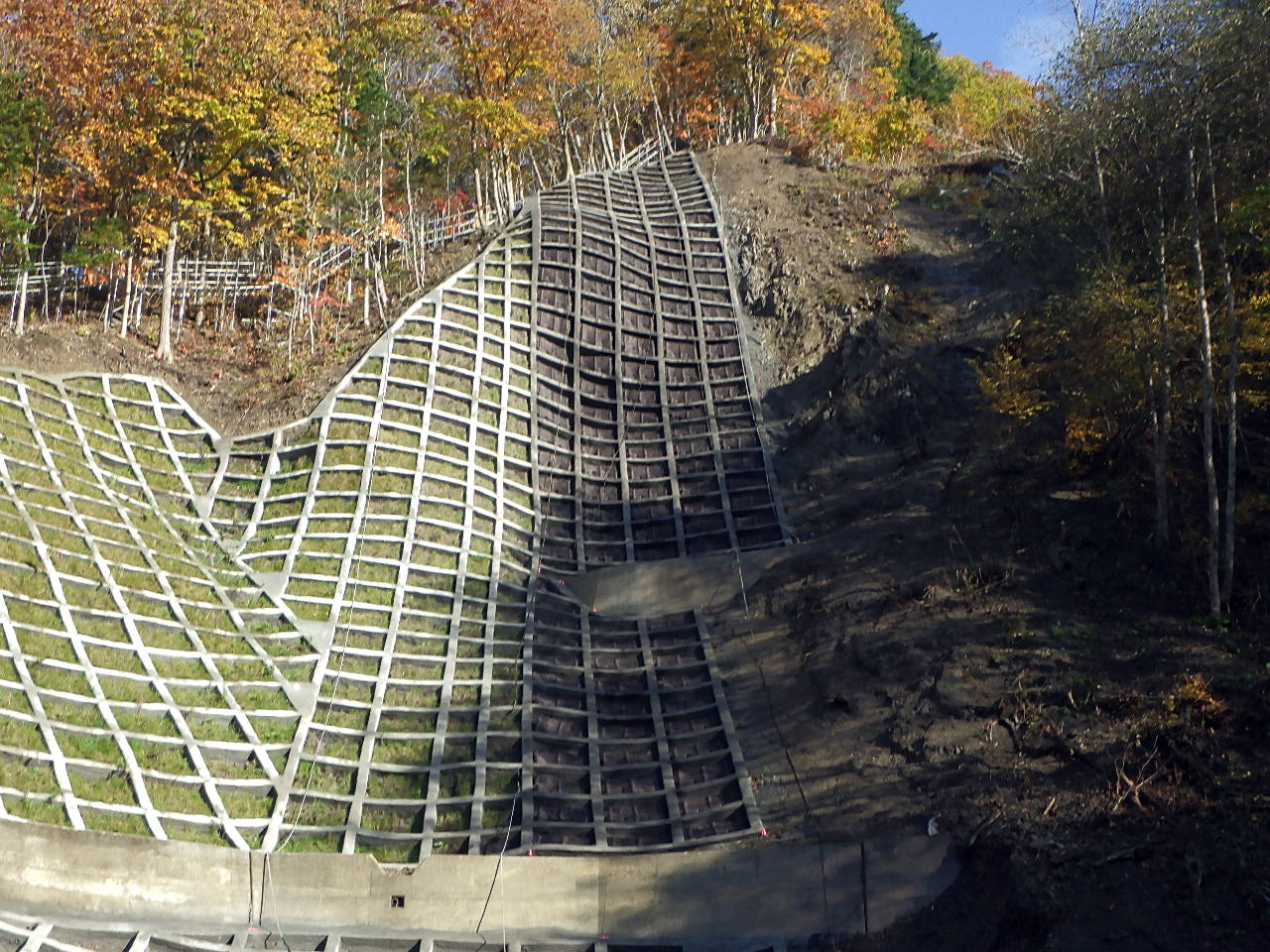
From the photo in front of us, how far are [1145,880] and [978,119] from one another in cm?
3061

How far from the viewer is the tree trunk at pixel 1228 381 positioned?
45.1 ft

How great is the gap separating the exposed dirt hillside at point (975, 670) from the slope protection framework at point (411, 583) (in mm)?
1117

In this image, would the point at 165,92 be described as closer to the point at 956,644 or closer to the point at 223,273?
the point at 223,273

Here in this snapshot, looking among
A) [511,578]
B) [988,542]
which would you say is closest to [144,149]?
[511,578]

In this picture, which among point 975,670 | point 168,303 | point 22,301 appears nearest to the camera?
point 975,670

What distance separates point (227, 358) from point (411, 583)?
7.55 meters

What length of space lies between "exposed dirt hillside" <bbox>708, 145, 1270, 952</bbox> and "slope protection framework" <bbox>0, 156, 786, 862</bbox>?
1.12 meters

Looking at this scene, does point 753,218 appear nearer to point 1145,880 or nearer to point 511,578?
point 511,578

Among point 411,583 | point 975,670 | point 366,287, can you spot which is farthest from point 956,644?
point 366,287

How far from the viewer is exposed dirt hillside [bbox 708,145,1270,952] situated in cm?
1137

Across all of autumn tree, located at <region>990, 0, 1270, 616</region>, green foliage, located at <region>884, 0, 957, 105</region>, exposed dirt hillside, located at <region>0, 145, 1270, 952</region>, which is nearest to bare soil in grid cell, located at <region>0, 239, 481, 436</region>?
exposed dirt hillside, located at <region>0, 145, 1270, 952</region>

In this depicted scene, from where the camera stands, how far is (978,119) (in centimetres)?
3678

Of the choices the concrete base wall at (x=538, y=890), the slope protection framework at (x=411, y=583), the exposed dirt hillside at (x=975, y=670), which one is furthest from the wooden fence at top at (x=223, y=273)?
the concrete base wall at (x=538, y=890)

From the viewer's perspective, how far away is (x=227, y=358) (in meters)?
21.5
